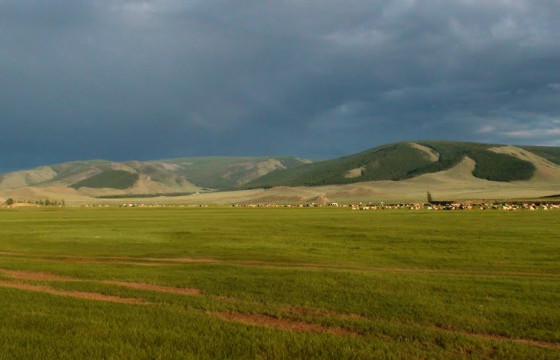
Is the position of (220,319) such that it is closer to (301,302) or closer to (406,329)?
(301,302)

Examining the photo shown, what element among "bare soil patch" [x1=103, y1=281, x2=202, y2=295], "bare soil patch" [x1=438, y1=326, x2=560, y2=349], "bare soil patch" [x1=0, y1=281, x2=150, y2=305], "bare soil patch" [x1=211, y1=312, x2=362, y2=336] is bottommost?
"bare soil patch" [x1=438, y1=326, x2=560, y2=349]

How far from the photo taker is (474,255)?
3550 centimetres

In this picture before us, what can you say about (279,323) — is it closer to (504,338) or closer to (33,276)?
(504,338)

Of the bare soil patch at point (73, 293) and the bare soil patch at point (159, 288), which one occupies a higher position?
the bare soil patch at point (73, 293)

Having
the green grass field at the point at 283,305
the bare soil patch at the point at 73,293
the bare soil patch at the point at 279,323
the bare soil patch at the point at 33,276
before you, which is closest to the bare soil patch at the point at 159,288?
the green grass field at the point at 283,305

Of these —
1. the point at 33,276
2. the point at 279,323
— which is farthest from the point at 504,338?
the point at 33,276

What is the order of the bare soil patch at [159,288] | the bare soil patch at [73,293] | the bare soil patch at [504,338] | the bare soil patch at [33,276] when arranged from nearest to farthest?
the bare soil patch at [504,338] < the bare soil patch at [73,293] < the bare soil patch at [159,288] < the bare soil patch at [33,276]

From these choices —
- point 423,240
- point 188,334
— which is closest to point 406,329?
point 188,334

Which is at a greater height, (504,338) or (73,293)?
(73,293)

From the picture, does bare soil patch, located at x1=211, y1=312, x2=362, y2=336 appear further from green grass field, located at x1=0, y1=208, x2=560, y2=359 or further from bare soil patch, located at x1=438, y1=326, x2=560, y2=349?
bare soil patch, located at x1=438, y1=326, x2=560, y2=349

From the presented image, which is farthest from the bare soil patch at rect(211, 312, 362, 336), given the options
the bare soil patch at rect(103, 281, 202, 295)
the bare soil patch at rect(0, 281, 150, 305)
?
the bare soil patch at rect(103, 281, 202, 295)

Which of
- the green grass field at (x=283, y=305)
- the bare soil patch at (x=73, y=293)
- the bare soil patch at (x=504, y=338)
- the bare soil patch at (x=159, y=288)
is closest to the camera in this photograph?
the green grass field at (x=283, y=305)

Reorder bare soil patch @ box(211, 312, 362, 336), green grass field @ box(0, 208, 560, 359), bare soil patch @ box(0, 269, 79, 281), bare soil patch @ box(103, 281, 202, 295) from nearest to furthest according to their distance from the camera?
green grass field @ box(0, 208, 560, 359) < bare soil patch @ box(211, 312, 362, 336) < bare soil patch @ box(103, 281, 202, 295) < bare soil patch @ box(0, 269, 79, 281)

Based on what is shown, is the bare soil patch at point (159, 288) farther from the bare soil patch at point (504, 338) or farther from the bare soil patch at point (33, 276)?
the bare soil patch at point (504, 338)
